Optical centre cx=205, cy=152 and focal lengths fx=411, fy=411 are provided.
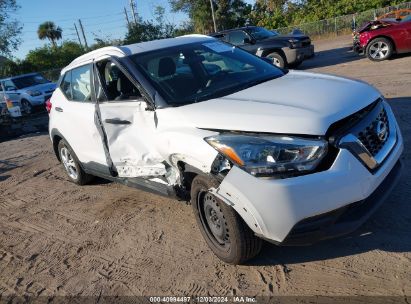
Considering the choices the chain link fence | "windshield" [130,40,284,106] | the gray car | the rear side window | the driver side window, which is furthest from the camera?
the chain link fence

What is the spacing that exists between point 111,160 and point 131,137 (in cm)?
66

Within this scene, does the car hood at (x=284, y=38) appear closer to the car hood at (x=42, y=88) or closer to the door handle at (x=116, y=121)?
the car hood at (x=42, y=88)

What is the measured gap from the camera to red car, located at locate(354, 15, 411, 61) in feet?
39.8

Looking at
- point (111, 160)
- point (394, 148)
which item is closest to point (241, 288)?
point (394, 148)

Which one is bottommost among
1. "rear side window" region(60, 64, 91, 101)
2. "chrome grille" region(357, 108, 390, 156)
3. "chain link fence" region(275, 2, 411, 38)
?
"chain link fence" region(275, 2, 411, 38)

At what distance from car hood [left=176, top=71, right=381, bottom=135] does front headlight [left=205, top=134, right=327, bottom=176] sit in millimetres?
78

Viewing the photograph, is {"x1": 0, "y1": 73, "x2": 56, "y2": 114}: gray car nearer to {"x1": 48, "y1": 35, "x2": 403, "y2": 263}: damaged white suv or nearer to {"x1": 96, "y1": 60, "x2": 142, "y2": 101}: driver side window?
{"x1": 48, "y1": 35, "x2": 403, "y2": 263}: damaged white suv

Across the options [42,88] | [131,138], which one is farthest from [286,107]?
[42,88]

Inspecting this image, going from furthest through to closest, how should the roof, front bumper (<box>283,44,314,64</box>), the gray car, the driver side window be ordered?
the gray car, front bumper (<box>283,44,314,64</box>), the roof, the driver side window

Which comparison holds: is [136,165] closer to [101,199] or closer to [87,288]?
[87,288]

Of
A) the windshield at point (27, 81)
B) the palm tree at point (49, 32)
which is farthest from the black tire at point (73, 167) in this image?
the palm tree at point (49, 32)

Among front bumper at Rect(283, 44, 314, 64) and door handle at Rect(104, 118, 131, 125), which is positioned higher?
door handle at Rect(104, 118, 131, 125)

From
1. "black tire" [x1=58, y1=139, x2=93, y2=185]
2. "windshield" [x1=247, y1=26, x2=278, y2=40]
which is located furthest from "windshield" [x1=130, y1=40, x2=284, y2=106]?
"windshield" [x1=247, y1=26, x2=278, y2=40]

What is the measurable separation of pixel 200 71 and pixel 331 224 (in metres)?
2.06
